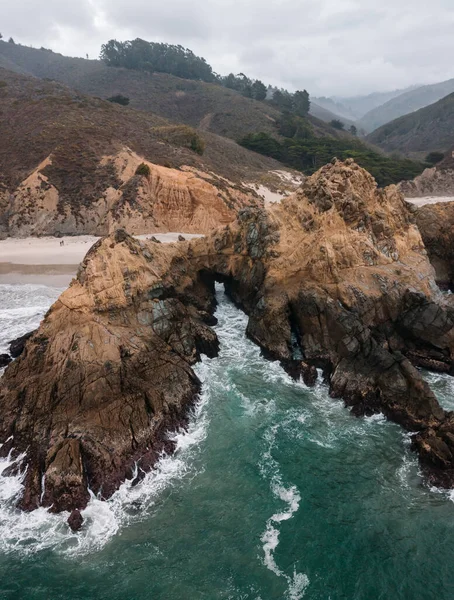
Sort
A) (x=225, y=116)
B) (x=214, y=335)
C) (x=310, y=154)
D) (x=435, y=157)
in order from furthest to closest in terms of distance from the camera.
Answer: (x=225, y=116), (x=435, y=157), (x=310, y=154), (x=214, y=335)

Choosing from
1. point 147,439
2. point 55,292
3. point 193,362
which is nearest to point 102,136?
point 55,292

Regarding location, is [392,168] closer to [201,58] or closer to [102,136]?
[102,136]

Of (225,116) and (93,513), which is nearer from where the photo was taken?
(93,513)

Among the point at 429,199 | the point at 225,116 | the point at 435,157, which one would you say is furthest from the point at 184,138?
the point at 435,157

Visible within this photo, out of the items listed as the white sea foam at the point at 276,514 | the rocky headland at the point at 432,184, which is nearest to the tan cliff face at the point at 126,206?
the rocky headland at the point at 432,184

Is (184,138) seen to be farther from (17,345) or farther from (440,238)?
(17,345)

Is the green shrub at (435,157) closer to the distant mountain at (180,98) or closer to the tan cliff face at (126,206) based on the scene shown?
the distant mountain at (180,98)
